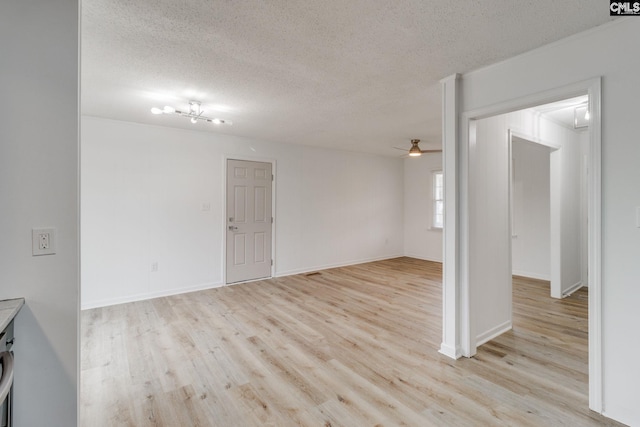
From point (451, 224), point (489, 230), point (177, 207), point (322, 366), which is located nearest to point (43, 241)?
point (322, 366)

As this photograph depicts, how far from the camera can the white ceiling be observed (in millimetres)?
1710

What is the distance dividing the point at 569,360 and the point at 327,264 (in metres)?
4.10

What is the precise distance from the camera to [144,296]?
4.14 m

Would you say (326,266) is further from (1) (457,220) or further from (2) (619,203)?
(2) (619,203)

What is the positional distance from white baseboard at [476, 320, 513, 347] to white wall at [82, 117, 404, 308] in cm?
347

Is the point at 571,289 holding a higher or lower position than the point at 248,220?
lower

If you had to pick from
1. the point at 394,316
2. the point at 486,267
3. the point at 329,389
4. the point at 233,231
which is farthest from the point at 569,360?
the point at 233,231

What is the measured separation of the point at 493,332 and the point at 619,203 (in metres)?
1.72

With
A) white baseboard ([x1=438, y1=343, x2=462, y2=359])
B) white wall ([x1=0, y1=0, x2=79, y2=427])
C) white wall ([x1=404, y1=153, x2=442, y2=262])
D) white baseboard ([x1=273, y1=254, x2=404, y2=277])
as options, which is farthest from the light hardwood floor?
white wall ([x1=404, y1=153, x2=442, y2=262])

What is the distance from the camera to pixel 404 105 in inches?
133

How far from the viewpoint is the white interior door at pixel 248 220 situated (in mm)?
4871

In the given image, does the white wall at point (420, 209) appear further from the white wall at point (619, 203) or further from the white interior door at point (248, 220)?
the white wall at point (619, 203)

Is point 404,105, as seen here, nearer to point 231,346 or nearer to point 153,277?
point 231,346

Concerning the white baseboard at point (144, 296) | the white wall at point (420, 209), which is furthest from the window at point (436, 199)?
the white baseboard at point (144, 296)
